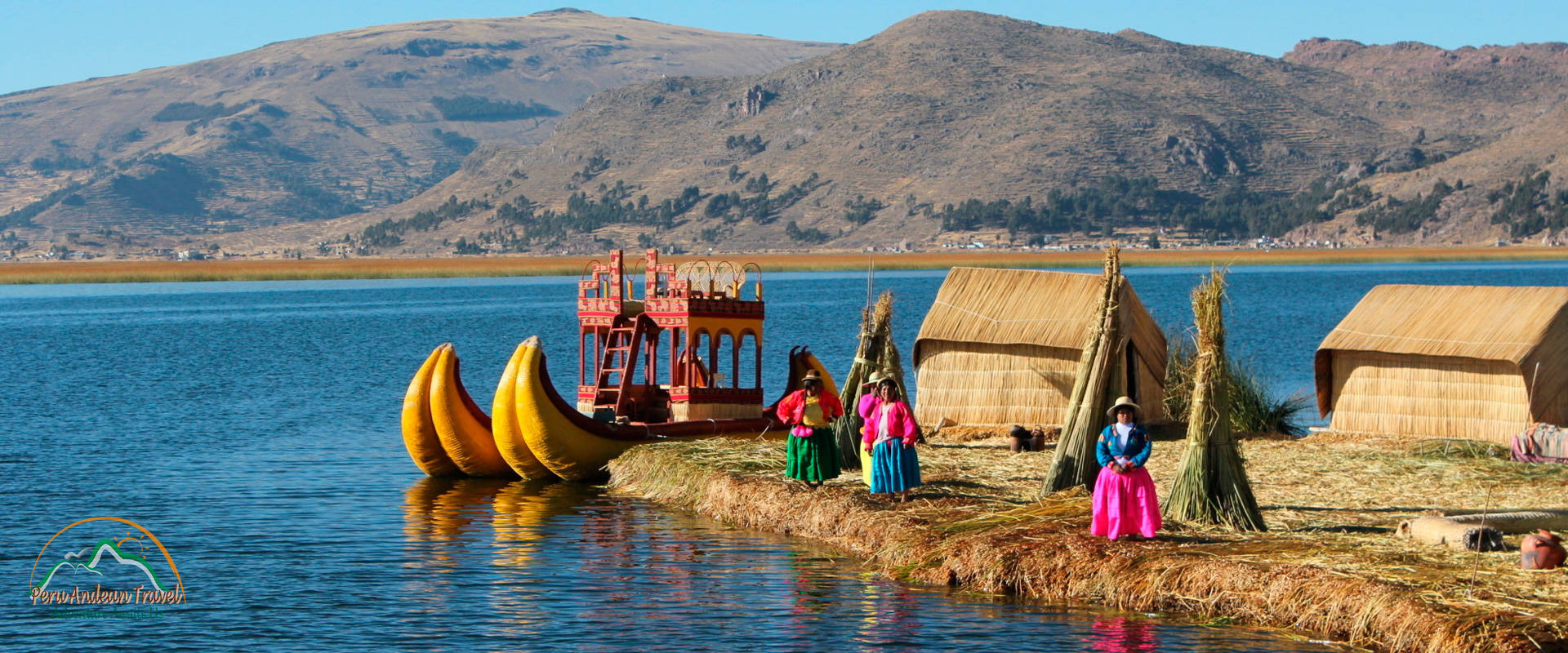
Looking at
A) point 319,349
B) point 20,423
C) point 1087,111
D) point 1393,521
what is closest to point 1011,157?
point 1087,111

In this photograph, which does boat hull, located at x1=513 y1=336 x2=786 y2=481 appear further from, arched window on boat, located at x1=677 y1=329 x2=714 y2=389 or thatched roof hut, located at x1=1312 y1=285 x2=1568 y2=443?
thatched roof hut, located at x1=1312 y1=285 x2=1568 y2=443

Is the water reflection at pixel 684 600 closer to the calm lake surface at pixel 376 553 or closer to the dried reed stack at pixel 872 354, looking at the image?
the calm lake surface at pixel 376 553

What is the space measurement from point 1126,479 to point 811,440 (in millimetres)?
4462

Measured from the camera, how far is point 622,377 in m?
21.5

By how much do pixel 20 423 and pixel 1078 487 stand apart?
2131 cm

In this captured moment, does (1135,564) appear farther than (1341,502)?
No

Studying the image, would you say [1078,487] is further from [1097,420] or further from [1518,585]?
[1518,585]

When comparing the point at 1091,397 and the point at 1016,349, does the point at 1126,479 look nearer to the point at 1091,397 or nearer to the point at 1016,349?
the point at 1091,397

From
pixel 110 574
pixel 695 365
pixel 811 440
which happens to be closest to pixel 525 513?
pixel 811 440

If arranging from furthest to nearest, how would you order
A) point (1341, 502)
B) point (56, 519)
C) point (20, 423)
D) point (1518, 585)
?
point (20, 423)
point (56, 519)
point (1341, 502)
point (1518, 585)

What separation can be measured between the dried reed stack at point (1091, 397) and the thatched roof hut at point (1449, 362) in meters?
5.02

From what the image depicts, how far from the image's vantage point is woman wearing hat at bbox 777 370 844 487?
17.0 metres

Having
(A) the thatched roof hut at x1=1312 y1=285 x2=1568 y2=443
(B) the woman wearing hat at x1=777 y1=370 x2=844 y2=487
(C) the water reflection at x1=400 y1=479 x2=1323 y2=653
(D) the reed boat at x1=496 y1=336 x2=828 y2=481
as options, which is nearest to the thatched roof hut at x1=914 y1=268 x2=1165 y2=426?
(A) the thatched roof hut at x1=1312 y1=285 x2=1568 y2=443

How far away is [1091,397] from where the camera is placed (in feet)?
51.4
